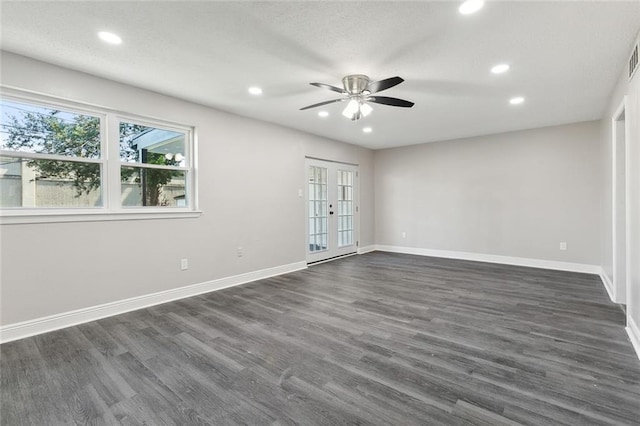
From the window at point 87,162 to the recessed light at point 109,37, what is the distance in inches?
41.2

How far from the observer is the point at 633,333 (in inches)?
98.7

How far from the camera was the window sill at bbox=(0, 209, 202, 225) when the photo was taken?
2.69 meters

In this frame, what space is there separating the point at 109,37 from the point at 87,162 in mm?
1385

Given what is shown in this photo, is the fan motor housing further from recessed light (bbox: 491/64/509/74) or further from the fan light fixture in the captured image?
recessed light (bbox: 491/64/509/74)

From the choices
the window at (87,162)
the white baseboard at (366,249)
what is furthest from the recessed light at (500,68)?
the white baseboard at (366,249)

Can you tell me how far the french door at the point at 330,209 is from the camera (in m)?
5.83

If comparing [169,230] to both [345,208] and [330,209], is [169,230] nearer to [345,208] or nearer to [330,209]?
[330,209]

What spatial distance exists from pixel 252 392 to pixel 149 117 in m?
3.29

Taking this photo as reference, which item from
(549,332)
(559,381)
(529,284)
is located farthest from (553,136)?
(559,381)

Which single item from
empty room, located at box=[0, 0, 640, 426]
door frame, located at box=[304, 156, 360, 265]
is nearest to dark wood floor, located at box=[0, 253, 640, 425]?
empty room, located at box=[0, 0, 640, 426]

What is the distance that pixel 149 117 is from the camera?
141 inches

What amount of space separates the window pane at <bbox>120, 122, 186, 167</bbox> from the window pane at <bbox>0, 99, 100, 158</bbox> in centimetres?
27

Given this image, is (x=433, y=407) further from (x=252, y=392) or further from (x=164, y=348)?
(x=164, y=348)

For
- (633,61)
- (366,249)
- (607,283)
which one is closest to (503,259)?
(607,283)
